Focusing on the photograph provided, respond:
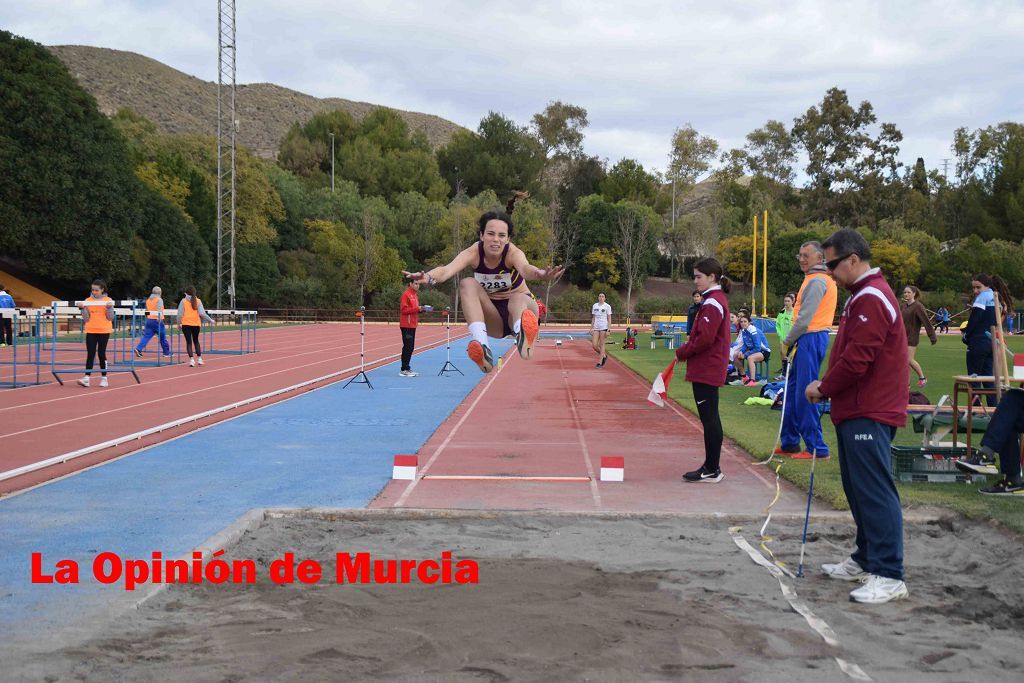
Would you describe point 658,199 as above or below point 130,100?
below

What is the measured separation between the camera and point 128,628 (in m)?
4.41

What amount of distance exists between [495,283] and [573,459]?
2821 millimetres

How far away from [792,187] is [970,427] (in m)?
85.4

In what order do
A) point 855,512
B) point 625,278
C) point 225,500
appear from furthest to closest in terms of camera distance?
point 625,278, point 225,500, point 855,512

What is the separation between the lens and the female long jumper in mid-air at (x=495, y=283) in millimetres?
7582

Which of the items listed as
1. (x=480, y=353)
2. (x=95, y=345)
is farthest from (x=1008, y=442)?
(x=95, y=345)

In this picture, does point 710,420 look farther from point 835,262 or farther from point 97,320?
point 97,320

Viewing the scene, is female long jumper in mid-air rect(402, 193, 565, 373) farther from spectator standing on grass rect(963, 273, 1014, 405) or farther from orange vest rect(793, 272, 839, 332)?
spectator standing on grass rect(963, 273, 1014, 405)

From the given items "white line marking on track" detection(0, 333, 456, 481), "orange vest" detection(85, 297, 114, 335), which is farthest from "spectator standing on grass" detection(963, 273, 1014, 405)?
"orange vest" detection(85, 297, 114, 335)

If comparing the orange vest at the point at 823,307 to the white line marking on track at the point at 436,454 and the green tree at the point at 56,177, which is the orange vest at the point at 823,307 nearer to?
the white line marking on track at the point at 436,454

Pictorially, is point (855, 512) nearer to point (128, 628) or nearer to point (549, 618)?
point (549, 618)

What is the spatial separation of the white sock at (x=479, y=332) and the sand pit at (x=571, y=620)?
201cm

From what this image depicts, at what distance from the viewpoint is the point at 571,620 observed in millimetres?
4570

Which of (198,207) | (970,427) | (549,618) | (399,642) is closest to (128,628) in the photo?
(399,642)
